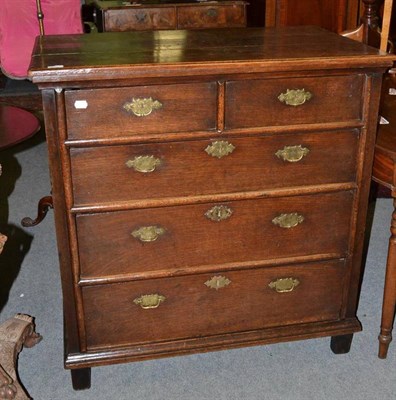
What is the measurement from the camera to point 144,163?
6.44 ft

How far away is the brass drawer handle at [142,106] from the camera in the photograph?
1877mm

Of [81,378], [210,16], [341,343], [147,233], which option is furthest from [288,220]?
[210,16]

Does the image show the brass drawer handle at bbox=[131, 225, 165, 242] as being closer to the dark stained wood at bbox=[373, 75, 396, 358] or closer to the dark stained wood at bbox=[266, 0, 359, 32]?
the dark stained wood at bbox=[373, 75, 396, 358]

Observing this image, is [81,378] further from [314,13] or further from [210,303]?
[314,13]

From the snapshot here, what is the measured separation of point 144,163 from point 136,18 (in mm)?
3124

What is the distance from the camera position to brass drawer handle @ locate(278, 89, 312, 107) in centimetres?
197

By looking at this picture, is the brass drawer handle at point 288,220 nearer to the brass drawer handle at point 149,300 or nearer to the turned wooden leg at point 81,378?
the brass drawer handle at point 149,300

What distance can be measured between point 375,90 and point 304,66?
26 cm

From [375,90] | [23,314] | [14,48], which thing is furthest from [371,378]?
[14,48]

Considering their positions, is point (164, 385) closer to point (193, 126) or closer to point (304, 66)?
point (193, 126)

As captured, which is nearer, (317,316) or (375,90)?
(375,90)

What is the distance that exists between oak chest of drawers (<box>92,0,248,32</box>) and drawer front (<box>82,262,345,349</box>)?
10.0 feet

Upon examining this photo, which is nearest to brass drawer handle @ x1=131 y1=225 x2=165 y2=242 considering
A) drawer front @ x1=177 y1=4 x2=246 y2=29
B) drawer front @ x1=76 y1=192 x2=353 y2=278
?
drawer front @ x1=76 y1=192 x2=353 y2=278

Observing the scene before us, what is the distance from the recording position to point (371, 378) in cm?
234
